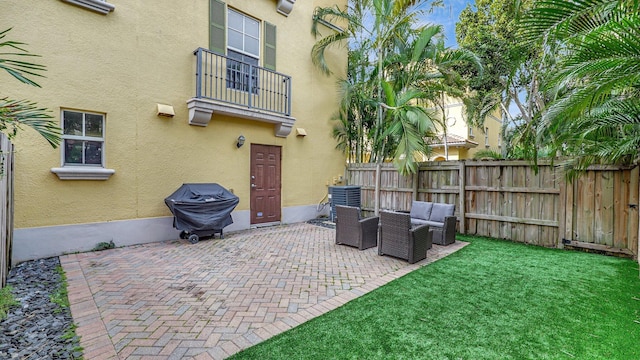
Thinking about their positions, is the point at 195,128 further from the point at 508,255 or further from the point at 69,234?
the point at 508,255

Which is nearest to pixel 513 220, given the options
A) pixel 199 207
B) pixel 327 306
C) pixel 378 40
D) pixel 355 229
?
pixel 355 229

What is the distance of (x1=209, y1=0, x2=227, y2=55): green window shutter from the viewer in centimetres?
721

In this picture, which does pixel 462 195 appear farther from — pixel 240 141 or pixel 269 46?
pixel 269 46

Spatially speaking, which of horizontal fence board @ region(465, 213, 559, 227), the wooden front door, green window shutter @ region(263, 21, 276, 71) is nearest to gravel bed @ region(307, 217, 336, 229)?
the wooden front door

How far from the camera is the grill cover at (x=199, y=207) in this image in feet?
20.1

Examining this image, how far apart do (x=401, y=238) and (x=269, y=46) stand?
652cm

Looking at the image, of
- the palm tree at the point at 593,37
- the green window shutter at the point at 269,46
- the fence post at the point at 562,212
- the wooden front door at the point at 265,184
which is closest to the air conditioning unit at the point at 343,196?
the wooden front door at the point at 265,184

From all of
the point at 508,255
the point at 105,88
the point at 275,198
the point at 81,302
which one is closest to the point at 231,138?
the point at 275,198

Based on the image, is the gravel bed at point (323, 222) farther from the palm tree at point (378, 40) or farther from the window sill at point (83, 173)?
the window sill at point (83, 173)

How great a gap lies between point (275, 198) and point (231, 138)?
216 cm

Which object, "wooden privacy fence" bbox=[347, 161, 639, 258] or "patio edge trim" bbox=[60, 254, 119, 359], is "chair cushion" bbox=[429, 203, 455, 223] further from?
"patio edge trim" bbox=[60, 254, 119, 359]

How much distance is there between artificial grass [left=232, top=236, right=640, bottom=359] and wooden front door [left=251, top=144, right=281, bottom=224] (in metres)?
4.98

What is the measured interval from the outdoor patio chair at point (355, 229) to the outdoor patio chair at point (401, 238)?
0.45 metres

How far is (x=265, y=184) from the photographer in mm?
8398
